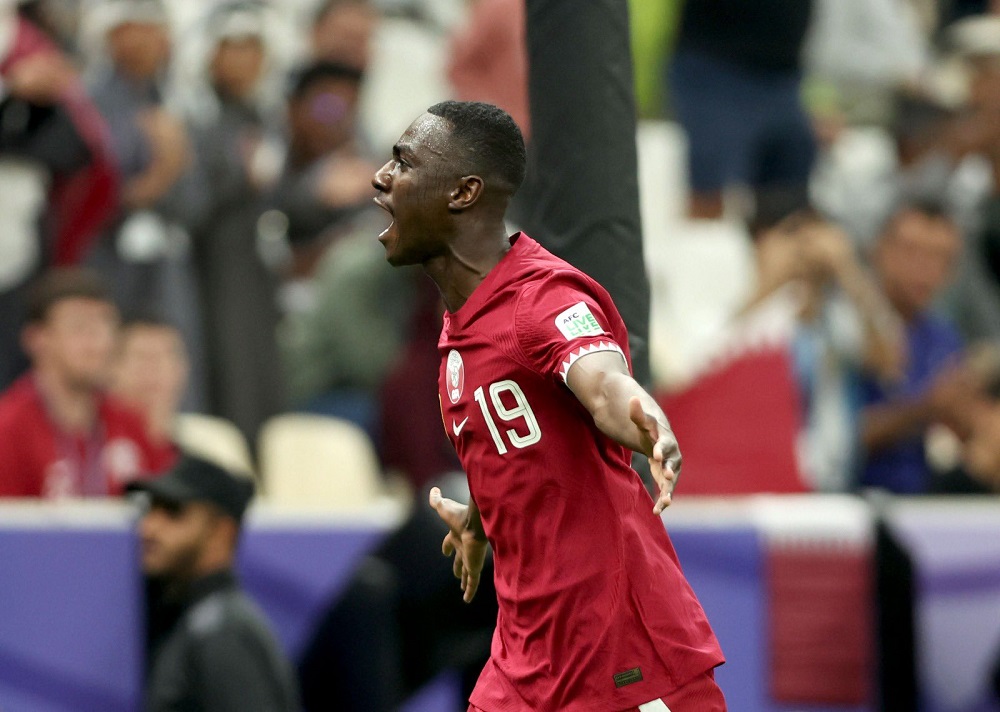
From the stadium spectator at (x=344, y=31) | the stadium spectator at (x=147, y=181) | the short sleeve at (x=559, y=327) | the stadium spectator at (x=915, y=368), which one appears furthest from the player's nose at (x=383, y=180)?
the stadium spectator at (x=344, y=31)

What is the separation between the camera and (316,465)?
823 cm

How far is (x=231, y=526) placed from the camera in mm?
6059

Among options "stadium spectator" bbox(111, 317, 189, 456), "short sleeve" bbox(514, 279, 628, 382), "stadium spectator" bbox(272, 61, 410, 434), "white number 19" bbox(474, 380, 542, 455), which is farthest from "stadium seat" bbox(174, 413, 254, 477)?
"short sleeve" bbox(514, 279, 628, 382)

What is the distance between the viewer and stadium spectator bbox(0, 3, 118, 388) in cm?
795

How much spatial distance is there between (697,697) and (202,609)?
301 cm

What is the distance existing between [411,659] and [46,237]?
280 centimetres

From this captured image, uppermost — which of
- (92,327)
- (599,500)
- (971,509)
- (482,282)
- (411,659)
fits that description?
(482,282)

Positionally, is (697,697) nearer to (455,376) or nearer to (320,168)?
(455,376)

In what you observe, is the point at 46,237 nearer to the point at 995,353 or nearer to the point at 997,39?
the point at 995,353

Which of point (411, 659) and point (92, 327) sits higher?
point (92, 327)

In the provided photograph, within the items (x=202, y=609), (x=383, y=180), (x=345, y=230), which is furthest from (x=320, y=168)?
(x=383, y=180)

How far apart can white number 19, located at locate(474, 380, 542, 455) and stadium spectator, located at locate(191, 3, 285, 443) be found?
5733mm

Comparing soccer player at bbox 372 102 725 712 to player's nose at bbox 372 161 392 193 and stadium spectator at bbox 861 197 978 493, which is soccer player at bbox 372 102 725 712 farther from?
stadium spectator at bbox 861 197 978 493

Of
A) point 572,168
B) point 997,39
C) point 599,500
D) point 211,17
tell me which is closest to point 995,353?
point 997,39
